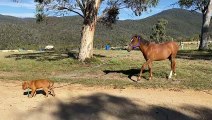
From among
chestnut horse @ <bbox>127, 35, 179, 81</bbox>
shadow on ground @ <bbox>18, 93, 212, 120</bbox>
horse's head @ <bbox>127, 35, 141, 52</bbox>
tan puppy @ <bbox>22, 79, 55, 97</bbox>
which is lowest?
shadow on ground @ <bbox>18, 93, 212, 120</bbox>

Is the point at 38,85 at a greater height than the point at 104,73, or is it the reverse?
the point at 38,85

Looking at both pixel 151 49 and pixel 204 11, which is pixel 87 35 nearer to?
pixel 151 49

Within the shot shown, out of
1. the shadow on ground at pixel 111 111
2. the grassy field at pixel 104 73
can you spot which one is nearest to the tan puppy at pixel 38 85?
the shadow on ground at pixel 111 111

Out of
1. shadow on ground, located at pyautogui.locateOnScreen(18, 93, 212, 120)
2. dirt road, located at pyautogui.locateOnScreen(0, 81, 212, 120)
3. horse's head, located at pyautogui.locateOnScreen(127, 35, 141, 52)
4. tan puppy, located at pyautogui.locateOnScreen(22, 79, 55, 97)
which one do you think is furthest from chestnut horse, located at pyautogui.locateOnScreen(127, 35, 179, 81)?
tan puppy, located at pyautogui.locateOnScreen(22, 79, 55, 97)

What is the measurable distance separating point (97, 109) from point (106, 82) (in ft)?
14.8

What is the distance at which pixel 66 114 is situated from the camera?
38.8 feet

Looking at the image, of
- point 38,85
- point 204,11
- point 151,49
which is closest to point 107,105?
point 38,85

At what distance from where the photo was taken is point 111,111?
1215cm

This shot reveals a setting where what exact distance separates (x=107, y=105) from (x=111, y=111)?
582 millimetres

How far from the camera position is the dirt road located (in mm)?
11805

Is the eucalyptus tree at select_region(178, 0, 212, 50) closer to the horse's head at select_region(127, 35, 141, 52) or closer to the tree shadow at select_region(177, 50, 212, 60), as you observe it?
the tree shadow at select_region(177, 50, 212, 60)

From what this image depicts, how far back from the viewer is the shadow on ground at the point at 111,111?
11.7m

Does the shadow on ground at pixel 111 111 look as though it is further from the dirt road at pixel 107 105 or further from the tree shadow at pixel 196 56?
the tree shadow at pixel 196 56

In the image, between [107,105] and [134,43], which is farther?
[134,43]
